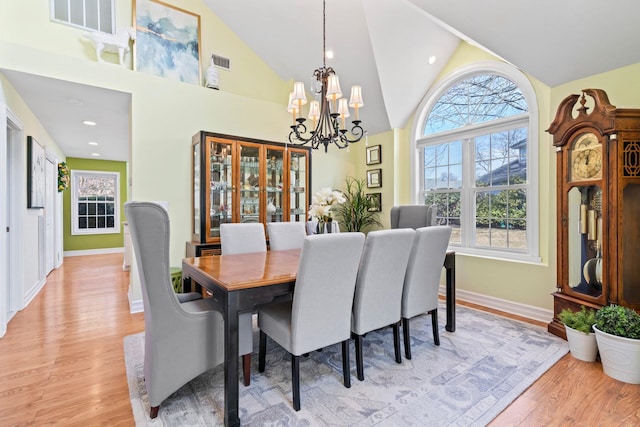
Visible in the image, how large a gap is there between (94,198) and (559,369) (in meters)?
9.01

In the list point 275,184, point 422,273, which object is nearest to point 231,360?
point 422,273

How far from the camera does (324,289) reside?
175 centimetres

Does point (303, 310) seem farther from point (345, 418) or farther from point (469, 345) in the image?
point (469, 345)

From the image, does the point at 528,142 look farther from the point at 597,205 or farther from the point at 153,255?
the point at 153,255

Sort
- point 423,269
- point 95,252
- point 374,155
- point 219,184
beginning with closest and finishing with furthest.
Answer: point 423,269
point 219,184
point 374,155
point 95,252

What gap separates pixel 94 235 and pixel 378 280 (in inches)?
310

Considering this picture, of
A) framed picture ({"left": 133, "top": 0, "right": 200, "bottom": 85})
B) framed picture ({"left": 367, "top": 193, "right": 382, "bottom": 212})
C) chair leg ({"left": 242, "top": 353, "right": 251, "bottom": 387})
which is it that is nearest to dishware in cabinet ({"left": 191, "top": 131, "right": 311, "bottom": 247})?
framed picture ({"left": 133, "top": 0, "right": 200, "bottom": 85})

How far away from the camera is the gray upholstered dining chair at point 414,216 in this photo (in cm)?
327

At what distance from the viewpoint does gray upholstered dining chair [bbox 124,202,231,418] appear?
1454 mm

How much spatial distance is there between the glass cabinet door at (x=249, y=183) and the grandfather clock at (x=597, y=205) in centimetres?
314

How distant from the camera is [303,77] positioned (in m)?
4.50

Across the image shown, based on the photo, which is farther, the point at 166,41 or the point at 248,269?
the point at 166,41

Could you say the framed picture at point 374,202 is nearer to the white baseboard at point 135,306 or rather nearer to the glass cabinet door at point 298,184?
the glass cabinet door at point 298,184

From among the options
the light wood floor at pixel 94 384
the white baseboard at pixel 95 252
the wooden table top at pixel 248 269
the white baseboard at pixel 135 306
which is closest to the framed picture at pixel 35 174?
the light wood floor at pixel 94 384
